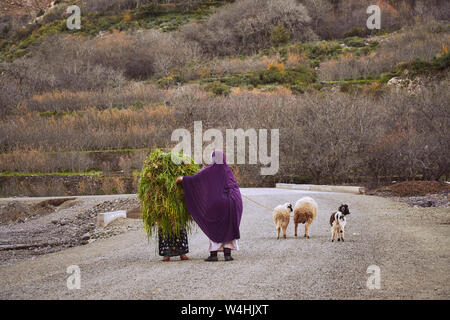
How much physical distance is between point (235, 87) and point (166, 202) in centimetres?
3806

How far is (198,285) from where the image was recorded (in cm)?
873

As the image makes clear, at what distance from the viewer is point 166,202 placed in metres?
10.9

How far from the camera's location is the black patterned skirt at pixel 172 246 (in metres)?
11.2

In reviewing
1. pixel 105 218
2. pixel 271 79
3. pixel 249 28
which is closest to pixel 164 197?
pixel 105 218

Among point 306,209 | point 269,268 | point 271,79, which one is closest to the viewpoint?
point 269,268

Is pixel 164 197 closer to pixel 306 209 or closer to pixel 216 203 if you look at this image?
pixel 216 203

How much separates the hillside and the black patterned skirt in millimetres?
17030

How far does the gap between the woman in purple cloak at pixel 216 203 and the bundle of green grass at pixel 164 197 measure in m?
0.20

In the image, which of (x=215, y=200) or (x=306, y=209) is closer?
(x=215, y=200)

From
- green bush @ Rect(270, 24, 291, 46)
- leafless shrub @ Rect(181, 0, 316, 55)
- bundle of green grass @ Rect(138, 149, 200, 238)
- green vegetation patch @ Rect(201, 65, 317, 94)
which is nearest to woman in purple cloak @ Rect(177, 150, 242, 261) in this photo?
bundle of green grass @ Rect(138, 149, 200, 238)

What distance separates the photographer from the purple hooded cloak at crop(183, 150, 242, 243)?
10781 mm

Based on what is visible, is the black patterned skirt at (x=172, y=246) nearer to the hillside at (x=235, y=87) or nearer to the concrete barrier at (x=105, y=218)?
the concrete barrier at (x=105, y=218)
